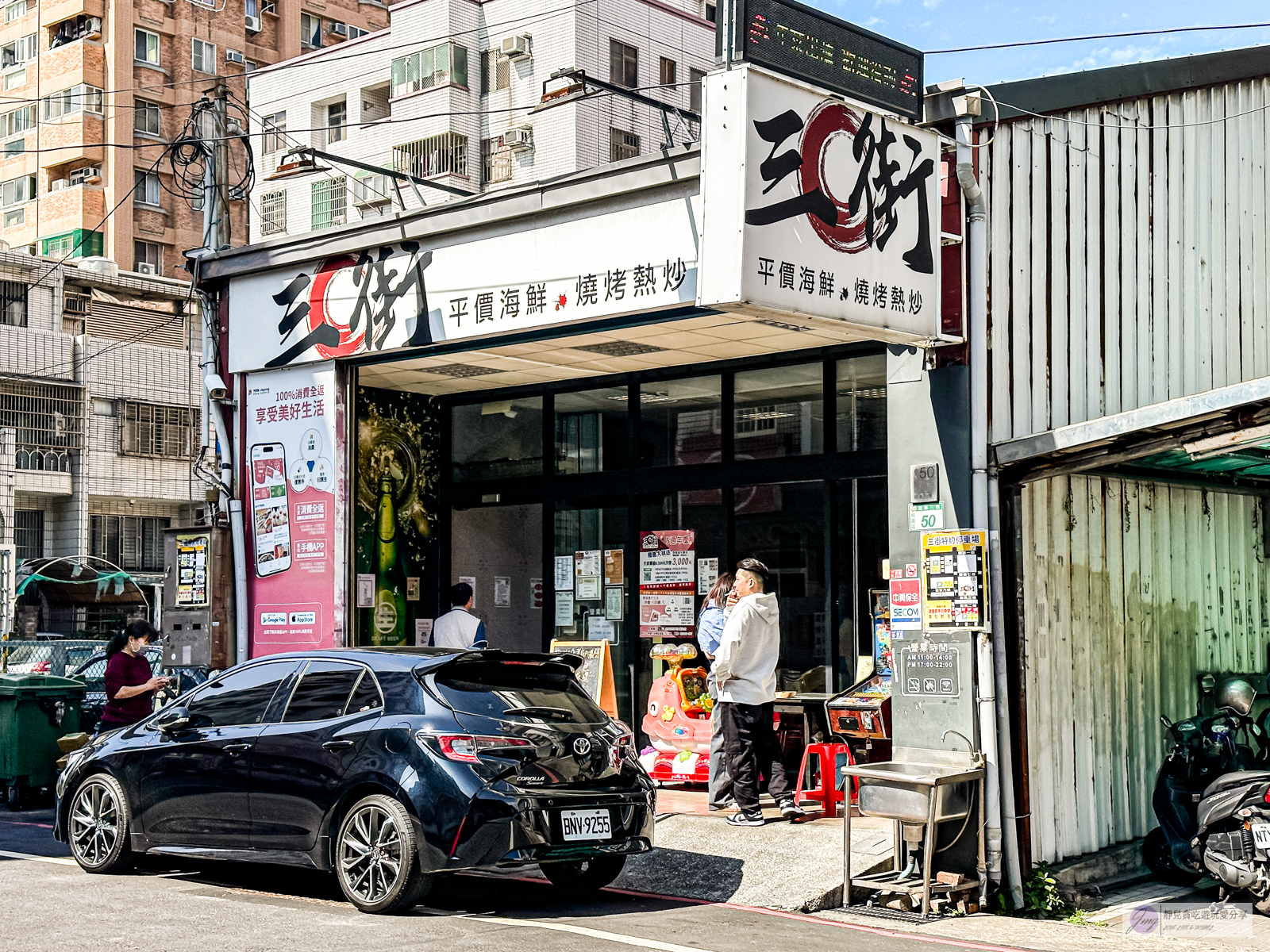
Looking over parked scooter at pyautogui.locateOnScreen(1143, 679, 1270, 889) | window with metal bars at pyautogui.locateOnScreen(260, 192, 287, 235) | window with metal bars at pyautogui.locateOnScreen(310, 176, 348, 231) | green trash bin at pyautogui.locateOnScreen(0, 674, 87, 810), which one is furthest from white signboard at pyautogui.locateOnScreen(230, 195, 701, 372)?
→ window with metal bars at pyautogui.locateOnScreen(260, 192, 287, 235)

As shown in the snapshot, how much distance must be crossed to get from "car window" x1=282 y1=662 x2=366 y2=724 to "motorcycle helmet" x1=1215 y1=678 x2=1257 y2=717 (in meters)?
6.67

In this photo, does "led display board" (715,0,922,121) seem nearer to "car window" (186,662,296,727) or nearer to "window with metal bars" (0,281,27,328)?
"car window" (186,662,296,727)

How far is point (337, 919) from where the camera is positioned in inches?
316

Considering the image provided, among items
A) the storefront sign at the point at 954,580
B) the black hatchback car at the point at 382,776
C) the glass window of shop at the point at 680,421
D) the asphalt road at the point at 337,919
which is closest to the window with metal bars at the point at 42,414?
the glass window of shop at the point at 680,421

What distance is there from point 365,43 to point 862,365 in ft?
111

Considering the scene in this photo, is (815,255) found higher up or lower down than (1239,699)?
higher up

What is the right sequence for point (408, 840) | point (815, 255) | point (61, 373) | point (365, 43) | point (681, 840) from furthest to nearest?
point (365, 43), point (61, 373), point (681, 840), point (815, 255), point (408, 840)

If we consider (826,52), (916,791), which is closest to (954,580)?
(916,791)

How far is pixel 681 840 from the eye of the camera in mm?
10250

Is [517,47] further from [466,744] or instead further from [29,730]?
[466,744]

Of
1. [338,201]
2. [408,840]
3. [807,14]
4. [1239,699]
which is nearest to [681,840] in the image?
[408,840]

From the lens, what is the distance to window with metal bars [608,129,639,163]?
126 ft

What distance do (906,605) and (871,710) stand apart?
1479 millimetres

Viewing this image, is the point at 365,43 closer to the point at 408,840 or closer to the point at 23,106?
the point at 23,106
